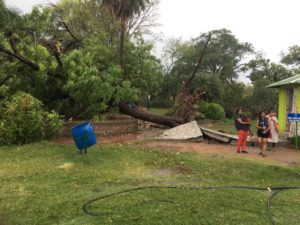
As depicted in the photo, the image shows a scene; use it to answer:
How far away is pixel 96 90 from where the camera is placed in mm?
13188

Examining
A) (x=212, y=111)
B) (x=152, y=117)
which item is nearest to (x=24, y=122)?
(x=152, y=117)

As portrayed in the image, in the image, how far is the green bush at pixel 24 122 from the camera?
1095 cm

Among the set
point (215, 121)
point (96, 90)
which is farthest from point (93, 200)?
point (215, 121)

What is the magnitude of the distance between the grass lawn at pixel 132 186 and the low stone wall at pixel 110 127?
153 inches

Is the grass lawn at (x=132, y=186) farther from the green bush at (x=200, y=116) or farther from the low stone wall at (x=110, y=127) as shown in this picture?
the green bush at (x=200, y=116)

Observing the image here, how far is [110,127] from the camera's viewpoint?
1533cm

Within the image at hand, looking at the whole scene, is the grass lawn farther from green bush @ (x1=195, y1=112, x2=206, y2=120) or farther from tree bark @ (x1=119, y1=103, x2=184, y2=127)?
green bush @ (x1=195, y1=112, x2=206, y2=120)

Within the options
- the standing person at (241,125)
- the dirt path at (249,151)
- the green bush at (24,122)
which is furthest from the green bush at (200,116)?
the green bush at (24,122)

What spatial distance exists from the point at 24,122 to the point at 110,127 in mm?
4893

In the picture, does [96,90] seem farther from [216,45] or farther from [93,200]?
[216,45]

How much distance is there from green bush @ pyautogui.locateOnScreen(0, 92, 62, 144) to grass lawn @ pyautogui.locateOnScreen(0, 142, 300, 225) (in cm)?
112

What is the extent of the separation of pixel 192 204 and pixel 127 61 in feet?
46.3

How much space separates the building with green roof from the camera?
44.5ft

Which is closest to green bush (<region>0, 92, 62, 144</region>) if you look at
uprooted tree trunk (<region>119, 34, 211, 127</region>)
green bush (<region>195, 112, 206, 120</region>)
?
uprooted tree trunk (<region>119, 34, 211, 127</region>)
